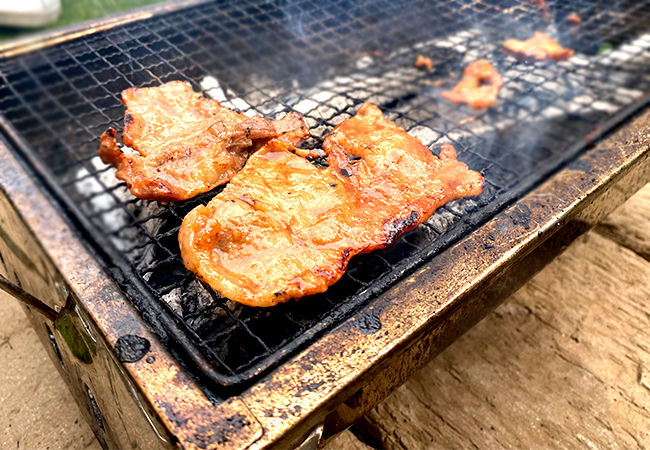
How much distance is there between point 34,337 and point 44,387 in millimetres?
384

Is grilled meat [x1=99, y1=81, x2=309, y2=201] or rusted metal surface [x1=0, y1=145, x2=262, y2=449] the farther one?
grilled meat [x1=99, y1=81, x2=309, y2=201]

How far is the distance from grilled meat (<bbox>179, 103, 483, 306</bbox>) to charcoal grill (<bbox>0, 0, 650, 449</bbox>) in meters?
0.15

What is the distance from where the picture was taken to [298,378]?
1.44 m

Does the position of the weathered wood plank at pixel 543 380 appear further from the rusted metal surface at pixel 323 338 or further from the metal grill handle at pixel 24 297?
the metal grill handle at pixel 24 297

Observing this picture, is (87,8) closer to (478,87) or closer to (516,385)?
(478,87)

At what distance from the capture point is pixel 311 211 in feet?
6.42

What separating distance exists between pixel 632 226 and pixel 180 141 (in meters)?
3.24

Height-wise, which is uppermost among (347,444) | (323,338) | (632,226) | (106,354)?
(323,338)

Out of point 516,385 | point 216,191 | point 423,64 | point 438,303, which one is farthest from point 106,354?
point 423,64

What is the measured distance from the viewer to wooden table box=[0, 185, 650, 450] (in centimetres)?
249

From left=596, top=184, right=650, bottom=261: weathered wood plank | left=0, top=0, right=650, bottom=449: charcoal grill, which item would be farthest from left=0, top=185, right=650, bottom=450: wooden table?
left=0, top=0, right=650, bottom=449: charcoal grill

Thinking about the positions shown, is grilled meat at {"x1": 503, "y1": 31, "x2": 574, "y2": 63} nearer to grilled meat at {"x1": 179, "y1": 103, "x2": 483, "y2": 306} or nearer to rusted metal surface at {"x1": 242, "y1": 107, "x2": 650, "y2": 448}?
rusted metal surface at {"x1": 242, "y1": 107, "x2": 650, "y2": 448}

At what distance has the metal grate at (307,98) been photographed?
1.98m

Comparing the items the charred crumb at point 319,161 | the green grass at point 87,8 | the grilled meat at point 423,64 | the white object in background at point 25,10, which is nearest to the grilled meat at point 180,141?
the charred crumb at point 319,161
